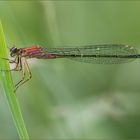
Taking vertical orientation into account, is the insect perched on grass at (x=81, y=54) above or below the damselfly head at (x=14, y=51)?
below

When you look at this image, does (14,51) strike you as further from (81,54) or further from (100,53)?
(100,53)

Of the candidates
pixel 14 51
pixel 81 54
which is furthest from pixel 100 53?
pixel 14 51

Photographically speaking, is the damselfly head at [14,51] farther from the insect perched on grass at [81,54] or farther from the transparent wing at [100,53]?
the transparent wing at [100,53]

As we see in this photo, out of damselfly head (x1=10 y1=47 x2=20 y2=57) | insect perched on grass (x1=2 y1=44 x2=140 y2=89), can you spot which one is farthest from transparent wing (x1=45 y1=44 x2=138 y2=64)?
damselfly head (x1=10 y1=47 x2=20 y2=57)

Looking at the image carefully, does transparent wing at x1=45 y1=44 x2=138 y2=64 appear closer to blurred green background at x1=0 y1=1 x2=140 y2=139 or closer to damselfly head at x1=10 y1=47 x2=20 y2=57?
blurred green background at x1=0 y1=1 x2=140 y2=139

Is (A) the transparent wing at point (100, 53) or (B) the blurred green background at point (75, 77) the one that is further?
(A) the transparent wing at point (100, 53)

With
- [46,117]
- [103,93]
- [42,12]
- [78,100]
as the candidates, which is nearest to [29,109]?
[46,117]

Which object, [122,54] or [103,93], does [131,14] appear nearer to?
[122,54]

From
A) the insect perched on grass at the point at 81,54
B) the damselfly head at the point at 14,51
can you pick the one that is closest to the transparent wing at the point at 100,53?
the insect perched on grass at the point at 81,54
